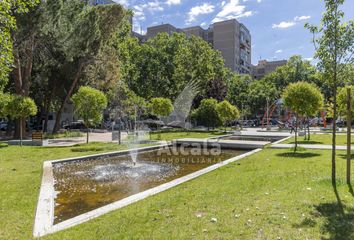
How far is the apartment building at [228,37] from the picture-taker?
76.9 meters

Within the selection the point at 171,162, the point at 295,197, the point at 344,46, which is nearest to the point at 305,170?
the point at 295,197

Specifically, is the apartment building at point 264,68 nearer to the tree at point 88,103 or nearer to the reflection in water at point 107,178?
the tree at point 88,103

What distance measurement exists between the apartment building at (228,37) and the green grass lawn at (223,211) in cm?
7228

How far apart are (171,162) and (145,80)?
3340cm

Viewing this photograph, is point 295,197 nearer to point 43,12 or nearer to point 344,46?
point 344,46

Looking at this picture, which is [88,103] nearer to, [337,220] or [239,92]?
[337,220]

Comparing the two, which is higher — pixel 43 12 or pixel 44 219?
pixel 43 12

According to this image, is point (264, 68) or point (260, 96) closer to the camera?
point (260, 96)

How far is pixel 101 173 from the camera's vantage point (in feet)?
32.8

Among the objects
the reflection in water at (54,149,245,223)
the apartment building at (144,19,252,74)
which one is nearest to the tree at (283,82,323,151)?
the reflection in water at (54,149,245,223)

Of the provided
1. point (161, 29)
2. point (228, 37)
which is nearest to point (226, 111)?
point (228, 37)

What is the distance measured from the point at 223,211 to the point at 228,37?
76595mm

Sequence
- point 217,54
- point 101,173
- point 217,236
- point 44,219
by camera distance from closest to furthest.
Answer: point 217,236
point 44,219
point 101,173
point 217,54

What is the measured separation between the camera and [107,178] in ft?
30.2
